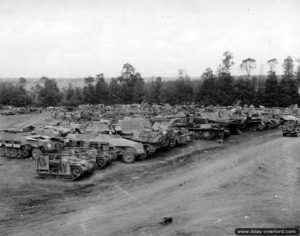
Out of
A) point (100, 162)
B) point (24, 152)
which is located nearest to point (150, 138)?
point (100, 162)

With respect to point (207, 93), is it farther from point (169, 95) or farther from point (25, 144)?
point (25, 144)

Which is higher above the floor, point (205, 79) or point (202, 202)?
point (205, 79)

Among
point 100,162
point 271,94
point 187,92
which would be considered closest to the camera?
point 100,162

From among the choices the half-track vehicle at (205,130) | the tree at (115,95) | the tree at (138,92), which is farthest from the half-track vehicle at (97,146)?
the tree at (138,92)

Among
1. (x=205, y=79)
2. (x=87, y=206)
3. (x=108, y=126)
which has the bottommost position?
(x=87, y=206)

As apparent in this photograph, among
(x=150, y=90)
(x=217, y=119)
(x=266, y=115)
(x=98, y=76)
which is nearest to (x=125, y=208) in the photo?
(x=217, y=119)

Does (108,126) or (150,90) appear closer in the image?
(108,126)

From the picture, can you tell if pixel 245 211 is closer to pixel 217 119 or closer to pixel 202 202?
pixel 202 202

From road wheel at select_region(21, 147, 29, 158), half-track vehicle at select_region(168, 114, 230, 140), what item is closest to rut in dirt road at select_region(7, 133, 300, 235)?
road wheel at select_region(21, 147, 29, 158)
